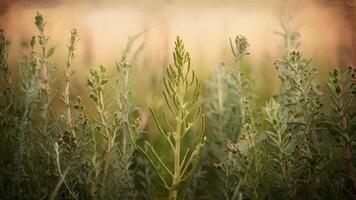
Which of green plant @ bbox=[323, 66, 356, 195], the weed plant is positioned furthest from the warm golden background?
green plant @ bbox=[323, 66, 356, 195]

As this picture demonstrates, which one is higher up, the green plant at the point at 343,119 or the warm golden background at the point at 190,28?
the warm golden background at the point at 190,28

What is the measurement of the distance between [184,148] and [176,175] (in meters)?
0.37

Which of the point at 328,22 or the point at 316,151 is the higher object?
the point at 328,22

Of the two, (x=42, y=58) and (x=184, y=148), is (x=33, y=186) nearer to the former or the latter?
(x=42, y=58)

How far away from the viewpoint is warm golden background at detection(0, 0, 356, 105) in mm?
1254

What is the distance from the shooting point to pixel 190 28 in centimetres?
131

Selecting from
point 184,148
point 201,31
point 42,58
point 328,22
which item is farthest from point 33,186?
point 328,22

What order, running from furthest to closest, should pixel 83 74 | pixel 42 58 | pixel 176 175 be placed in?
pixel 83 74, pixel 42 58, pixel 176 175

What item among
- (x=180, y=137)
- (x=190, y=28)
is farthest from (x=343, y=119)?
(x=190, y=28)

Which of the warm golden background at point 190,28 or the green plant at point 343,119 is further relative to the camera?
the warm golden background at point 190,28

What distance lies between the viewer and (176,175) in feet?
3.08

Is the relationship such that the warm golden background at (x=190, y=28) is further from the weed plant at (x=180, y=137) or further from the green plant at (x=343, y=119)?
the green plant at (x=343, y=119)

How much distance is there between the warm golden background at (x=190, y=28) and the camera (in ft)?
4.11

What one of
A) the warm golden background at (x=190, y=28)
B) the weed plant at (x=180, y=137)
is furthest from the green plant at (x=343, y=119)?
the warm golden background at (x=190, y=28)
